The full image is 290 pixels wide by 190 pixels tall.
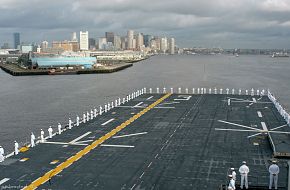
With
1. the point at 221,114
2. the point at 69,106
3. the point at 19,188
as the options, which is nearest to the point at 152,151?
the point at 19,188

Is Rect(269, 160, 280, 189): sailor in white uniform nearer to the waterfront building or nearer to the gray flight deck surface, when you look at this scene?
the gray flight deck surface

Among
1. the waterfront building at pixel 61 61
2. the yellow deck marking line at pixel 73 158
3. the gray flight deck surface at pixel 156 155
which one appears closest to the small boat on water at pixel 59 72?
the waterfront building at pixel 61 61

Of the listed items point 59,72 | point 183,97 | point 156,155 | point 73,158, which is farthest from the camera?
point 59,72

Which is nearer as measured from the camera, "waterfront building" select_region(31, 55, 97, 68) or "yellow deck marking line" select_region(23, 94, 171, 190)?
"yellow deck marking line" select_region(23, 94, 171, 190)

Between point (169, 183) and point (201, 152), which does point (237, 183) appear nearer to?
point (169, 183)

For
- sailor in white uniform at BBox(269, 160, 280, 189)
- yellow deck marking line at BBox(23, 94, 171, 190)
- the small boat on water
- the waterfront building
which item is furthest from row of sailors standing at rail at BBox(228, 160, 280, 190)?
the waterfront building

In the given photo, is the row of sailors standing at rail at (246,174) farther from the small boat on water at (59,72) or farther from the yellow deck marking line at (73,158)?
the small boat on water at (59,72)

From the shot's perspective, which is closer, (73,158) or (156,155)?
(73,158)

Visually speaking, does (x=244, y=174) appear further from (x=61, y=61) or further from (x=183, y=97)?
(x=61, y=61)

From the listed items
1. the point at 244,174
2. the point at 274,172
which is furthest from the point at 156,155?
the point at 274,172
